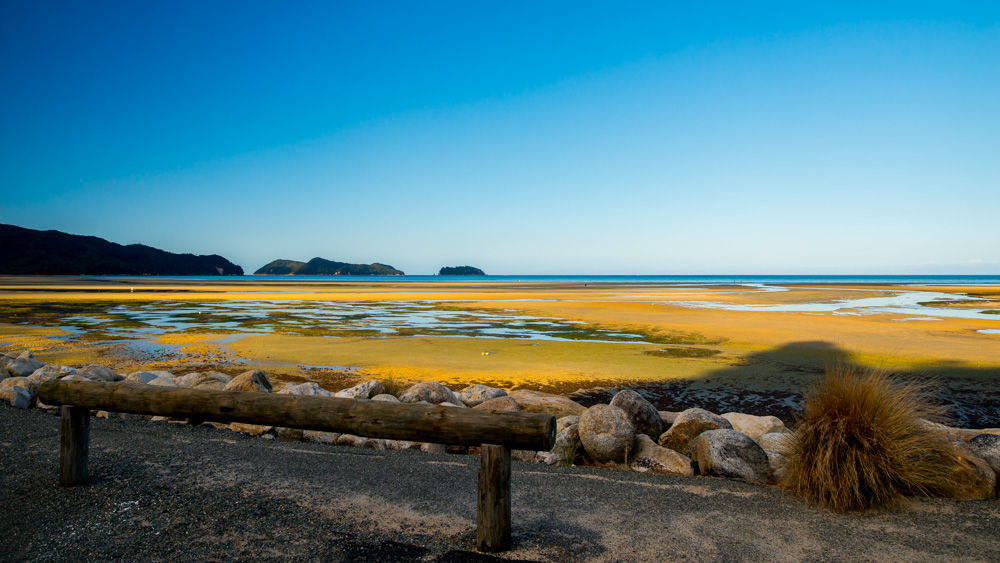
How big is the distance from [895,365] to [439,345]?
39.6 feet

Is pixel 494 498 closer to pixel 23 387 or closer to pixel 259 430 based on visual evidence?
pixel 259 430

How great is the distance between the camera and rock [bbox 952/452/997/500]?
529 cm

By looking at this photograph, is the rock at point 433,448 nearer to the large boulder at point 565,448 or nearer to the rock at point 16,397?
the large boulder at point 565,448

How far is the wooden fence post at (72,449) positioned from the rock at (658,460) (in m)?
5.76

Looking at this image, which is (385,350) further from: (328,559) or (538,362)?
(328,559)

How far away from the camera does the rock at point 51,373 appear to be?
9605 millimetres

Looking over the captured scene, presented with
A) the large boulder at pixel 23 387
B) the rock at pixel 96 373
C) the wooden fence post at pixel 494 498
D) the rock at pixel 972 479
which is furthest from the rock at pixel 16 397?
the rock at pixel 972 479

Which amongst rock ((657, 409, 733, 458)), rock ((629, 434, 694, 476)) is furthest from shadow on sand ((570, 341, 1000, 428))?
rock ((629, 434, 694, 476))

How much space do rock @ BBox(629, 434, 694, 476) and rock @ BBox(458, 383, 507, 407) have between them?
2.93m

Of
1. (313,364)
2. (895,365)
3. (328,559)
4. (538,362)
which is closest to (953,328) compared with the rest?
(895,365)

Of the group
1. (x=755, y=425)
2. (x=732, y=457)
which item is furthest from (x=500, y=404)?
(x=755, y=425)

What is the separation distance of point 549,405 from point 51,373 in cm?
898

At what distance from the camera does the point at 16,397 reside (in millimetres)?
8508

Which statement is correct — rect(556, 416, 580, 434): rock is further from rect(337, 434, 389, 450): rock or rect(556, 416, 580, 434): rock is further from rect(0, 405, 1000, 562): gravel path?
rect(337, 434, 389, 450): rock
